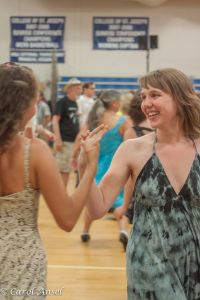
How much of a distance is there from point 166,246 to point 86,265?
10.7 feet

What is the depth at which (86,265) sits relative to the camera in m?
5.53

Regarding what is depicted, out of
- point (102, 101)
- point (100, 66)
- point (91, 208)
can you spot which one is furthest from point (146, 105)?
point (100, 66)

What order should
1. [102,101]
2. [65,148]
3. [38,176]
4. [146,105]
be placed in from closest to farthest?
1. [38,176]
2. [146,105]
3. [102,101]
4. [65,148]

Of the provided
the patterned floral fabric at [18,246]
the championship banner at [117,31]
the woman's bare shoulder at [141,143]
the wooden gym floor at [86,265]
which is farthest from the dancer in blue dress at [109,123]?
the championship banner at [117,31]

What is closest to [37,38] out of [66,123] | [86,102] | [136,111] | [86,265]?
[86,102]

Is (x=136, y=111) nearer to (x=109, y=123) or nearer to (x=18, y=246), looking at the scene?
(x=109, y=123)

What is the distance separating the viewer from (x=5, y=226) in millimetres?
2131

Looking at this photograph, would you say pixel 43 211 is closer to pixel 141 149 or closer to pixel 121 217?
pixel 121 217

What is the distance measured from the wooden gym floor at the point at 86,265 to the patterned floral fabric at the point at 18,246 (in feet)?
6.36

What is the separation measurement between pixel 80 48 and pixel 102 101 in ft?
38.2

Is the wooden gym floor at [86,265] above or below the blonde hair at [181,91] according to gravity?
below

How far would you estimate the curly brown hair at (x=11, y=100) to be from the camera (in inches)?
81.5

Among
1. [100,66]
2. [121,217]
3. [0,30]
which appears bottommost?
[121,217]

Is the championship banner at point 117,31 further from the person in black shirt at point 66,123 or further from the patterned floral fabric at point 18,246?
the patterned floral fabric at point 18,246
